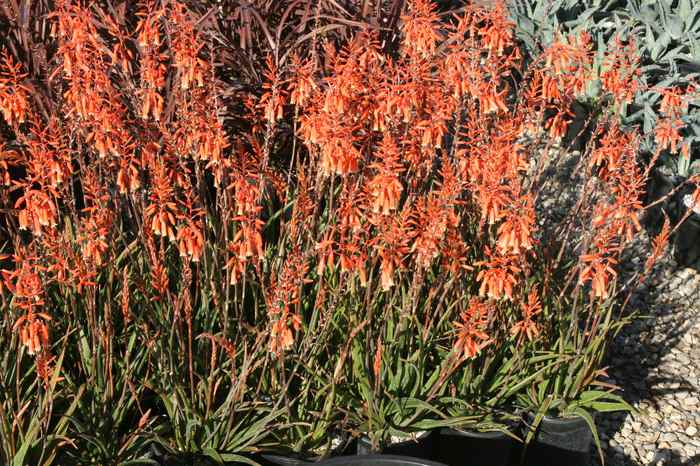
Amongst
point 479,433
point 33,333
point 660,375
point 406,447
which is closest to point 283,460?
point 406,447

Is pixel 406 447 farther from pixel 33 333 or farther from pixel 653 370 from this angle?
pixel 653 370

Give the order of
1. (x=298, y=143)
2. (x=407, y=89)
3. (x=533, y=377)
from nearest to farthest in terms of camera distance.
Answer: (x=407, y=89), (x=533, y=377), (x=298, y=143)

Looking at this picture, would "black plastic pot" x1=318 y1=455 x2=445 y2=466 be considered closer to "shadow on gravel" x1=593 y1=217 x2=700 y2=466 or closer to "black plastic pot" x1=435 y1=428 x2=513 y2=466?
"black plastic pot" x1=435 y1=428 x2=513 y2=466

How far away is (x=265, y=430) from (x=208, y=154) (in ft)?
3.33

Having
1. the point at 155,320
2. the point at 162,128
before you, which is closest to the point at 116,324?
the point at 155,320

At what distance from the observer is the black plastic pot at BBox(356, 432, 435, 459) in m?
3.14

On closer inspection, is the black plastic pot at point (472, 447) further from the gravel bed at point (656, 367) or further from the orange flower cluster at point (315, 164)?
the gravel bed at point (656, 367)

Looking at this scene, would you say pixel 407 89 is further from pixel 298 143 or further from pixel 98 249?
pixel 298 143

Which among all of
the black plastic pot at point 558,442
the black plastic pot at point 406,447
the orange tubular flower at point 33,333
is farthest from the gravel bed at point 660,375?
the orange tubular flower at point 33,333

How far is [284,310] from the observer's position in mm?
2521

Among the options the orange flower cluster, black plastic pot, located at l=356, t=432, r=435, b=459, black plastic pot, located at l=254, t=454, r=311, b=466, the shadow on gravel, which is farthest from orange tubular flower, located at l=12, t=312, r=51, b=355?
the shadow on gravel

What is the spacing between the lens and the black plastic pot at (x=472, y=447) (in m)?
3.26

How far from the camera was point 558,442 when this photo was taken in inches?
136

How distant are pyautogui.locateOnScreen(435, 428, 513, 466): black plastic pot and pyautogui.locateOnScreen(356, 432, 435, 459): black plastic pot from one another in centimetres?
9
